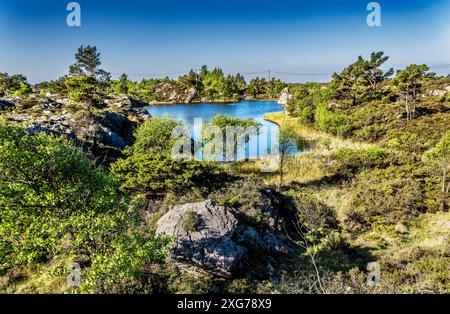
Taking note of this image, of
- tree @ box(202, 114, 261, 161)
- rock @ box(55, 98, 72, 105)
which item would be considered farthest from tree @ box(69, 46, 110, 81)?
tree @ box(202, 114, 261, 161)

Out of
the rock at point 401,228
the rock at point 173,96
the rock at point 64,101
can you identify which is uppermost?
the rock at point 173,96

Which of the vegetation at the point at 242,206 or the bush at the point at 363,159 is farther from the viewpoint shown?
the bush at the point at 363,159

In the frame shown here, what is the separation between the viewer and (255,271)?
14.4 meters

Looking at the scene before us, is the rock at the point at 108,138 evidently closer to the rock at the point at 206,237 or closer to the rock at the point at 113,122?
the rock at the point at 113,122

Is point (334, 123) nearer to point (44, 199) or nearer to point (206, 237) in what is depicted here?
point (206, 237)

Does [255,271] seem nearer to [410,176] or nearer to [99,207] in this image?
[99,207]

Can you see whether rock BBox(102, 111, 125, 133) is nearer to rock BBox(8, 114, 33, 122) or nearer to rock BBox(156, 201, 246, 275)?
rock BBox(8, 114, 33, 122)

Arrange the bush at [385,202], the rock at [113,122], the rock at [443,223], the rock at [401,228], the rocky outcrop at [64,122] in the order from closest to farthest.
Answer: the rock at [443,223] < the rock at [401,228] < the bush at [385,202] < the rocky outcrop at [64,122] < the rock at [113,122]

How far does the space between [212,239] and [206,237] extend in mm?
321

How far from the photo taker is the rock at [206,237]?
13258mm

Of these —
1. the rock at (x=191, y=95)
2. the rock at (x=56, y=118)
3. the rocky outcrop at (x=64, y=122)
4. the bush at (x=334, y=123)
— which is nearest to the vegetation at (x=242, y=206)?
the bush at (x=334, y=123)

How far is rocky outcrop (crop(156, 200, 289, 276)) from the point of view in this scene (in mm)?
13289
